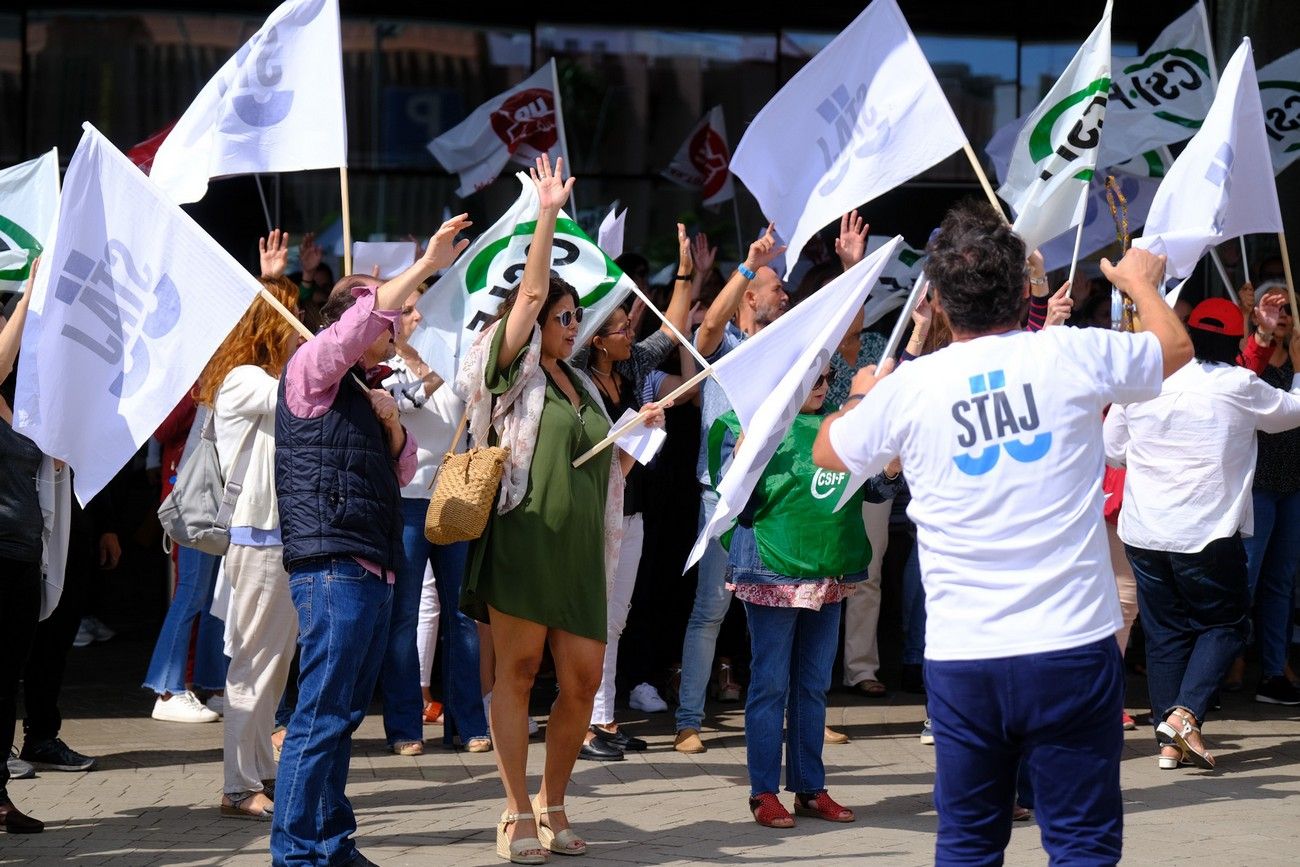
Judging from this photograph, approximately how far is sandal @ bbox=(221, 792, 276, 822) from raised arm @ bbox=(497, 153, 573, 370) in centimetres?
194

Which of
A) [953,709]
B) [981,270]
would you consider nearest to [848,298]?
[981,270]

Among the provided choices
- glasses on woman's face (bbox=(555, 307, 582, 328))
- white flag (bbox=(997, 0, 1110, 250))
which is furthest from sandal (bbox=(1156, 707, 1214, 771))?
glasses on woman's face (bbox=(555, 307, 582, 328))

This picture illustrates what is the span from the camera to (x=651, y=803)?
6.71 meters

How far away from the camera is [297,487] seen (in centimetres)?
540

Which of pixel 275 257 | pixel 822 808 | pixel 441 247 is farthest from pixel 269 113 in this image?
pixel 822 808

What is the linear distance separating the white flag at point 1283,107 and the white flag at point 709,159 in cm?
389

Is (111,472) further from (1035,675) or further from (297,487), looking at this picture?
(1035,675)

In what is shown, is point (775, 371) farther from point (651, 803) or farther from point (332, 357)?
point (651, 803)

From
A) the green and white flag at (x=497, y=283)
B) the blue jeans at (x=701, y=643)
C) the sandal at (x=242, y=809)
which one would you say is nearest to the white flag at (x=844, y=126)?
the green and white flag at (x=497, y=283)

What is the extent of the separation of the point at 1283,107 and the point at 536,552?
6.10 m

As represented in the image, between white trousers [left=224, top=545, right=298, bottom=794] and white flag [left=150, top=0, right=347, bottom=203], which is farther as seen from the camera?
white flag [left=150, top=0, right=347, bottom=203]

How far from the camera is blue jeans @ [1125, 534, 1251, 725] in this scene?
7.35m

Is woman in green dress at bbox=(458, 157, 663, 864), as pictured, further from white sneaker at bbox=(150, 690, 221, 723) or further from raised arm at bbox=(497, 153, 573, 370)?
white sneaker at bbox=(150, 690, 221, 723)

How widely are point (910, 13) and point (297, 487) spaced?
9654 mm
